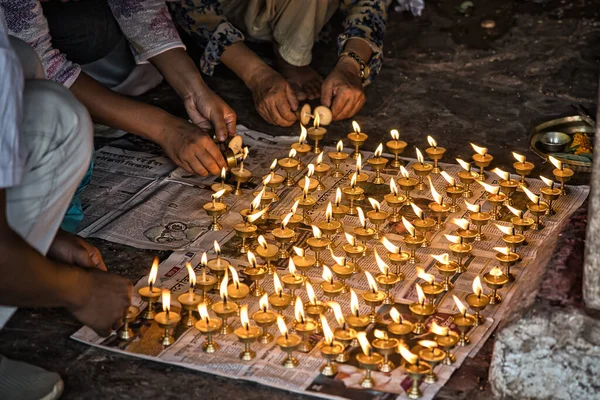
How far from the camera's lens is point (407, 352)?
2408 mm

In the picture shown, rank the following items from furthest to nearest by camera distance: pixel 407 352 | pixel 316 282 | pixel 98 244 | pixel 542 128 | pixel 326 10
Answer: pixel 326 10, pixel 542 128, pixel 98 244, pixel 316 282, pixel 407 352

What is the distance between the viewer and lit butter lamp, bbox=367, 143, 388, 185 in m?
3.54

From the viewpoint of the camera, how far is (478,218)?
307 centimetres

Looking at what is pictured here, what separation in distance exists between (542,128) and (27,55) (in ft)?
7.47

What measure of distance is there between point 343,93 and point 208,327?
1672 millimetres

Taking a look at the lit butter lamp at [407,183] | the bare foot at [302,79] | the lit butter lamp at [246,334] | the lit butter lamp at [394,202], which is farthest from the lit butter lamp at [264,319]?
the bare foot at [302,79]

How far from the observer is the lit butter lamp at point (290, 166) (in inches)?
140

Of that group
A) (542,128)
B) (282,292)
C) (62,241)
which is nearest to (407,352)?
(282,292)

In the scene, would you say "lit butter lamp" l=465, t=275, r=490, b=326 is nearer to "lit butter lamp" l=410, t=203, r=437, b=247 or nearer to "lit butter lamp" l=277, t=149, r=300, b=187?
"lit butter lamp" l=410, t=203, r=437, b=247

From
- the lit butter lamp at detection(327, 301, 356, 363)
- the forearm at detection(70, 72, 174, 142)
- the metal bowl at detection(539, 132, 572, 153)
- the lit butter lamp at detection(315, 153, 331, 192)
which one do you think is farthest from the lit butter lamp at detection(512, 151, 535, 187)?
the forearm at detection(70, 72, 174, 142)

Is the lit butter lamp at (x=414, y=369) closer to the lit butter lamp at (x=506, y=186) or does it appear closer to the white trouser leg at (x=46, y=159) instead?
the white trouser leg at (x=46, y=159)

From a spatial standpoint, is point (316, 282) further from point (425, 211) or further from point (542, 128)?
point (542, 128)

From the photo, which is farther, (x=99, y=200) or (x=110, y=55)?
(x=110, y=55)

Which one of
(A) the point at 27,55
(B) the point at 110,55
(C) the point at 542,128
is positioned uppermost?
(A) the point at 27,55
